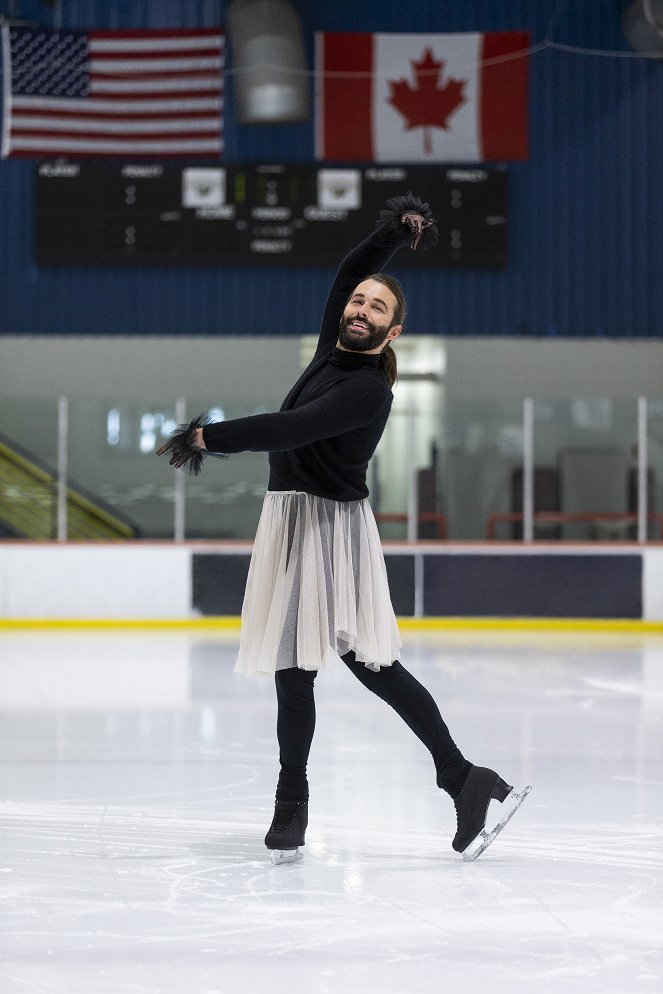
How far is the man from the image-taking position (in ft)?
8.74

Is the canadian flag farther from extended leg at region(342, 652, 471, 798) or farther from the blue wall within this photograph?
extended leg at region(342, 652, 471, 798)

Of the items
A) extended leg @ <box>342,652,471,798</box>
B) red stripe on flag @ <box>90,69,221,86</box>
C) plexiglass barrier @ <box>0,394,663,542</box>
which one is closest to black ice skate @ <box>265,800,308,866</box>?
extended leg @ <box>342,652,471,798</box>

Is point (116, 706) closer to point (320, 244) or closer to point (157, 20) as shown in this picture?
point (320, 244)

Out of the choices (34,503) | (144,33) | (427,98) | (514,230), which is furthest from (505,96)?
(34,503)

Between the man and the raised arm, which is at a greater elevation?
the raised arm

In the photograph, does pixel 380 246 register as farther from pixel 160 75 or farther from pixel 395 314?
pixel 160 75

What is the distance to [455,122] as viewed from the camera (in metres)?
10.9

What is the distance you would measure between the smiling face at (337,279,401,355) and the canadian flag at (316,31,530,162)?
28.2 ft

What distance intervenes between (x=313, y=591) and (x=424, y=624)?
6.84 m

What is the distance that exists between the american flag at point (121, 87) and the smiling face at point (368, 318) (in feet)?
25.8

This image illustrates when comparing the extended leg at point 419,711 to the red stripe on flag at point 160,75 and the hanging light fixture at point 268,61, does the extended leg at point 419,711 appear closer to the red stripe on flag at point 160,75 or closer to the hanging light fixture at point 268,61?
the red stripe on flag at point 160,75

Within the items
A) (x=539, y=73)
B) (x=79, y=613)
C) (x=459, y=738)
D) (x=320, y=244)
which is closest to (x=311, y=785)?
(x=459, y=738)

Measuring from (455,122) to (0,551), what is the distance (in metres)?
5.16

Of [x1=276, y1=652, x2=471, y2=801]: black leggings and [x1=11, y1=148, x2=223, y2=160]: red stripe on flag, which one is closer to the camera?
[x1=276, y1=652, x2=471, y2=801]: black leggings
